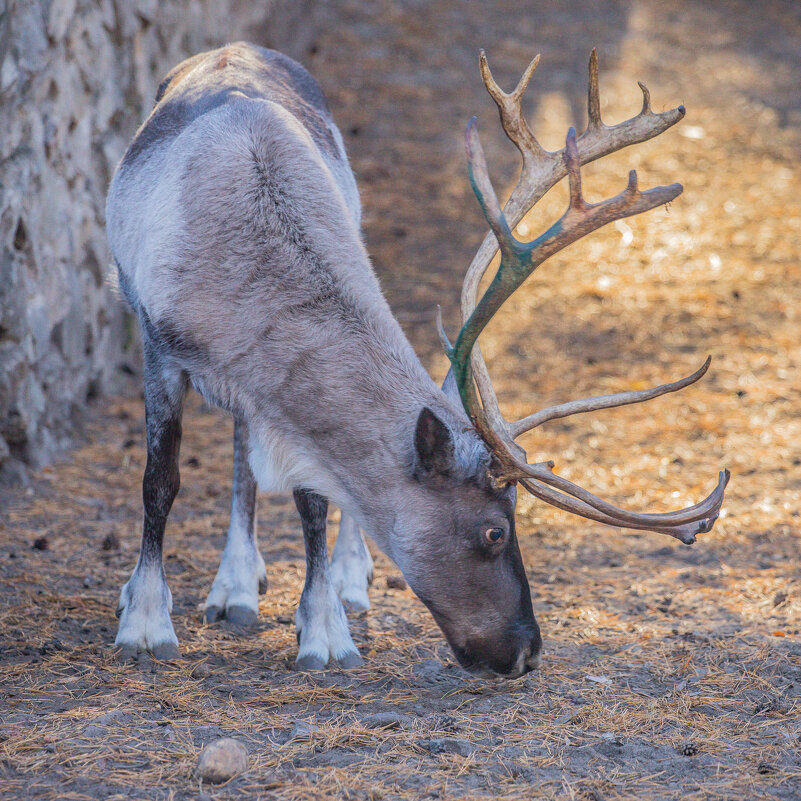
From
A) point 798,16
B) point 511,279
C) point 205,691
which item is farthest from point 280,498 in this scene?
point 798,16

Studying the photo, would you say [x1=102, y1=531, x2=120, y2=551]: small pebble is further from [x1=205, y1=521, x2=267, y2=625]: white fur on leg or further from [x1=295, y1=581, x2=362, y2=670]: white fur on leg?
[x1=295, y1=581, x2=362, y2=670]: white fur on leg

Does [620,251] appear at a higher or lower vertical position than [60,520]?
lower

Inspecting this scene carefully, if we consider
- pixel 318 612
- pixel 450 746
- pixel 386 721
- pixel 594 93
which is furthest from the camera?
pixel 318 612

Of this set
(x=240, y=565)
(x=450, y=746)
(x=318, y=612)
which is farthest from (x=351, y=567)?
(x=450, y=746)

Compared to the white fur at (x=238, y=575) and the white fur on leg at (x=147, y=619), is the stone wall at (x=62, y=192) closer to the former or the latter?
the white fur at (x=238, y=575)

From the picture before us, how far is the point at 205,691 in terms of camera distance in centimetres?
335

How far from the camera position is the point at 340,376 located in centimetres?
338

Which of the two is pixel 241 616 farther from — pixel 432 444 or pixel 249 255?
pixel 249 255

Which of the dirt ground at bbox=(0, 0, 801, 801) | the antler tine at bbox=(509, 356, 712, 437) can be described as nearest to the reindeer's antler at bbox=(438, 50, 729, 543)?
the antler tine at bbox=(509, 356, 712, 437)

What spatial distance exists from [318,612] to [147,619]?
0.65 m

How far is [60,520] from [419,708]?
8.19 feet

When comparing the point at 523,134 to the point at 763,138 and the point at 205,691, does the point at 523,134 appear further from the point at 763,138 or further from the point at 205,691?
the point at 763,138

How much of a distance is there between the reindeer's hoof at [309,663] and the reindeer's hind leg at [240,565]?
1.52 ft

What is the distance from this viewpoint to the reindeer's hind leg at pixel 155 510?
12.1 ft
